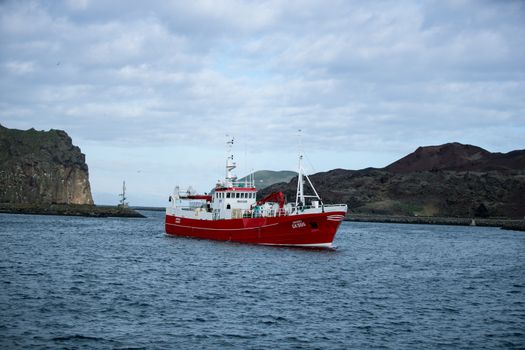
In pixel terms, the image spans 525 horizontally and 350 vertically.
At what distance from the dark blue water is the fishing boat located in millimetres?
2982

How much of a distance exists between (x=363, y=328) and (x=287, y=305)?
600 centimetres

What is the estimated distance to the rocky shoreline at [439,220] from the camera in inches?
6209

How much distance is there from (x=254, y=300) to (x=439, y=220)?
150 m

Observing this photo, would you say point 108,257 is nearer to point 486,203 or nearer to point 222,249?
point 222,249

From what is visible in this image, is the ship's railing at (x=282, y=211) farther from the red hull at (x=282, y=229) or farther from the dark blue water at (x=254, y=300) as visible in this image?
the dark blue water at (x=254, y=300)

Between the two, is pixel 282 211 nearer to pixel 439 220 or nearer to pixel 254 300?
pixel 254 300

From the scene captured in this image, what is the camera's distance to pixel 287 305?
3300cm

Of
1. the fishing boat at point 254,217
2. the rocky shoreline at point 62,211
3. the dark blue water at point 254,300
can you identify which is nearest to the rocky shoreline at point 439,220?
the rocky shoreline at point 62,211

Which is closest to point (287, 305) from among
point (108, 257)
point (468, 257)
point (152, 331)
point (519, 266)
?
point (152, 331)

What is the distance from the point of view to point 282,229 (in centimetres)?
6178

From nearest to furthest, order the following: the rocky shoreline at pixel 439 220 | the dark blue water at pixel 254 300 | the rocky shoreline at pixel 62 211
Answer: the dark blue water at pixel 254 300 < the rocky shoreline at pixel 439 220 < the rocky shoreline at pixel 62 211

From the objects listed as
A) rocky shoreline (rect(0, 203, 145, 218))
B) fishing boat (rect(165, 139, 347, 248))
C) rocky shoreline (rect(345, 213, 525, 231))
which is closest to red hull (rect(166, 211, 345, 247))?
fishing boat (rect(165, 139, 347, 248))

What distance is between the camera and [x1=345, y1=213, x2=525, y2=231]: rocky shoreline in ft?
517

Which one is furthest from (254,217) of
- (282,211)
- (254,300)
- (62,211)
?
(62,211)
